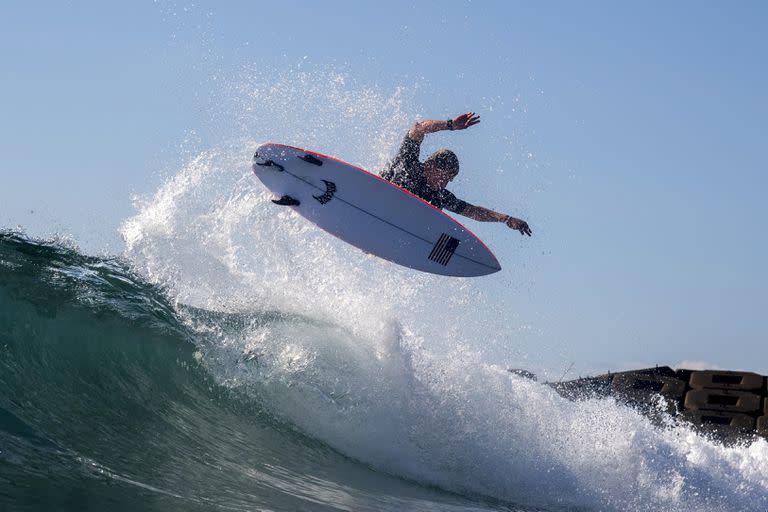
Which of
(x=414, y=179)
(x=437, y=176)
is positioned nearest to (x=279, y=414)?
(x=414, y=179)

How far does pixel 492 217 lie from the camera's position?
8992mm

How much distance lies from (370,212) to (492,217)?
1.55 m

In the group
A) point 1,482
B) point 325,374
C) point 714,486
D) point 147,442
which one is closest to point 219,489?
point 147,442

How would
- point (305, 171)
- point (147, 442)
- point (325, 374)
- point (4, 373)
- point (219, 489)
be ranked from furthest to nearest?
1. point (305, 171)
2. point (325, 374)
3. point (4, 373)
4. point (147, 442)
5. point (219, 489)

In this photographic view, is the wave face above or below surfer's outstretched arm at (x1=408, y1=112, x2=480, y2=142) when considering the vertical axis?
below

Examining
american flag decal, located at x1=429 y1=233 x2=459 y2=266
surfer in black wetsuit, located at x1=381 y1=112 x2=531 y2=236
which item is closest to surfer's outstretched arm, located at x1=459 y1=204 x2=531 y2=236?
surfer in black wetsuit, located at x1=381 y1=112 x2=531 y2=236

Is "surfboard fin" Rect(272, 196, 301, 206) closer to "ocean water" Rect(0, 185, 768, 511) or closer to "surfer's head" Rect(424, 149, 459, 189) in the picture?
"ocean water" Rect(0, 185, 768, 511)

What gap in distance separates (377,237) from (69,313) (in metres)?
3.77

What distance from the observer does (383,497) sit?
591 cm

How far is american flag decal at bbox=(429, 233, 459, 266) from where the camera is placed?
9.33m

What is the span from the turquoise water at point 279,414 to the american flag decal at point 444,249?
138 cm

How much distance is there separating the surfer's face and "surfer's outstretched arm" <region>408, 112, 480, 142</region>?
1.44ft

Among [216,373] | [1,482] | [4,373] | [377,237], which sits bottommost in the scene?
[1,482]

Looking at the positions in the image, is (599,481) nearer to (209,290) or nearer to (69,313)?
(209,290)
